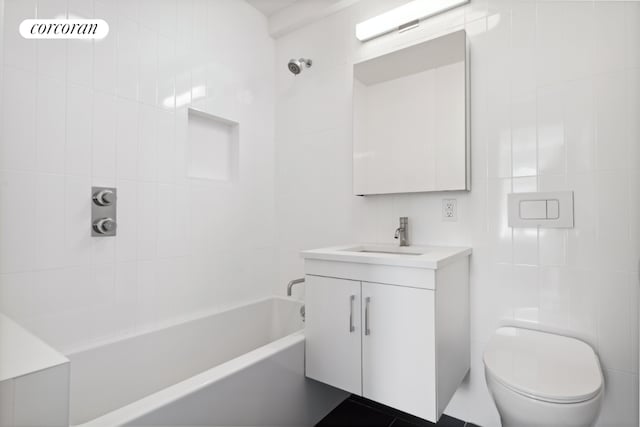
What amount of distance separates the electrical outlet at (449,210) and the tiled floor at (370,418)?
3.30 ft

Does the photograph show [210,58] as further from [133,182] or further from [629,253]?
[629,253]

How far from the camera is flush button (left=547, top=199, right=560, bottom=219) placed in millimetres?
1464

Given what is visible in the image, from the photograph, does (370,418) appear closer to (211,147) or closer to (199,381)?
(199,381)

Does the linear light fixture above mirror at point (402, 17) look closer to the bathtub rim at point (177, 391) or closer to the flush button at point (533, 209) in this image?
the flush button at point (533, 209)

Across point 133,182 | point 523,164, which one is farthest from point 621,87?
point 133,182

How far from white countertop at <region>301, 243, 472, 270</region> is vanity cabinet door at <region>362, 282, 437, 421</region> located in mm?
103

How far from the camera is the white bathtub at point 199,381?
3.59 feet

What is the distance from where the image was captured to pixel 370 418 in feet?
5.84

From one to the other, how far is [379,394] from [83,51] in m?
1.94

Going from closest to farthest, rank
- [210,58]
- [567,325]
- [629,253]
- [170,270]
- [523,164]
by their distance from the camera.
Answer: [629,253] < [567,325] < [523,164] < [170,270] < [210,58]

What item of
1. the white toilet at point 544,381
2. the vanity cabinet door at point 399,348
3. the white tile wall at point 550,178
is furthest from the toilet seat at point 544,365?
the vanity cabinet door at point 399,348

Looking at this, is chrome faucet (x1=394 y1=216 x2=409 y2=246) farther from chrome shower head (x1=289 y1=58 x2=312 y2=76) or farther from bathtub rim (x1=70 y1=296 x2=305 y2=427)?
chrome shower head (x1=289 y1=58 x2=312 y2=76)

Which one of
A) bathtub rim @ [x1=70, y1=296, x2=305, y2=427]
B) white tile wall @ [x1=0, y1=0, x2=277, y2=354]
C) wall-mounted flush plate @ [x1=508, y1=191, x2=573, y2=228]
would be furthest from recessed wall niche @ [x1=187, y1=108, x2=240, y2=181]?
wall-mounted flush plate @ [x1=508, y1=191, x2=573, y2=228]

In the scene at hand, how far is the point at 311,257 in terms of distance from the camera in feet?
5.32
